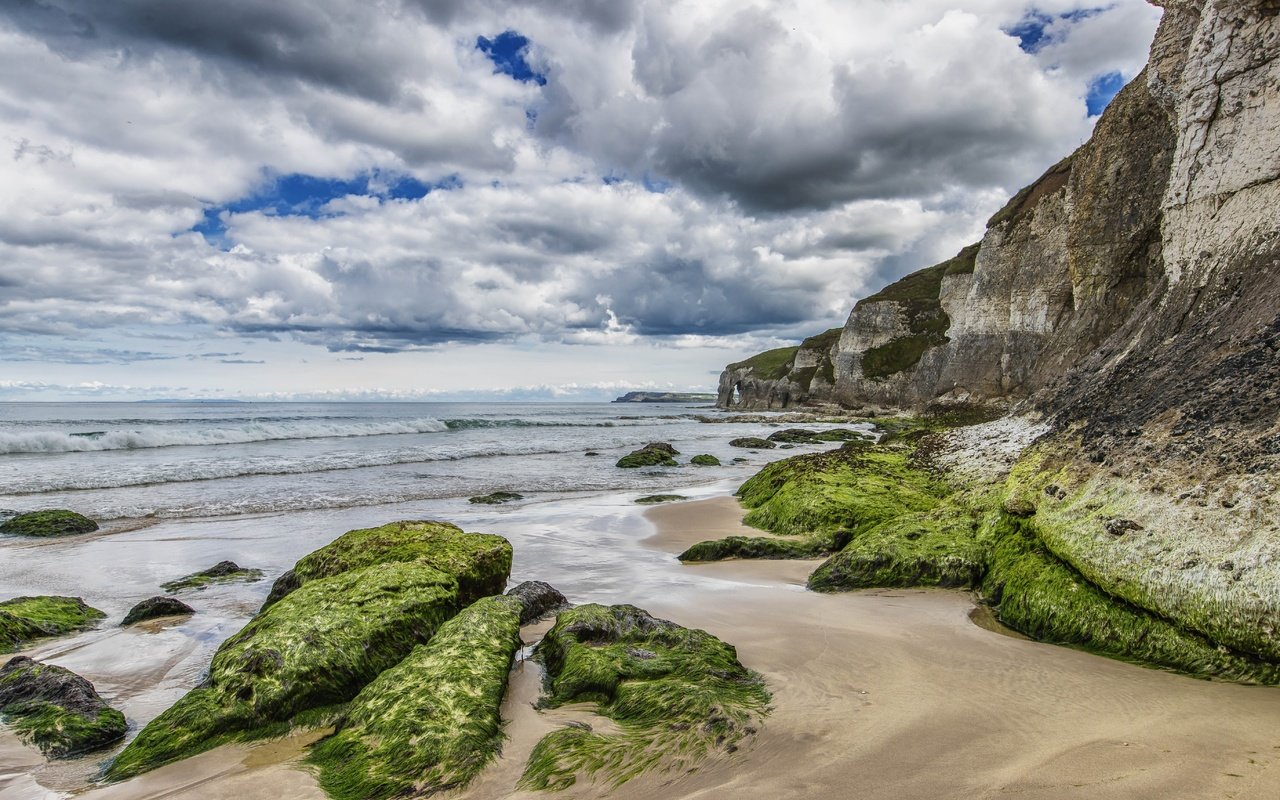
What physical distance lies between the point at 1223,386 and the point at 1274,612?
117 inches

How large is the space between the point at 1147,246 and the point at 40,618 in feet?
97.2

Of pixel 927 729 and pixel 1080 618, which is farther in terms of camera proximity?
pixel 1080 618

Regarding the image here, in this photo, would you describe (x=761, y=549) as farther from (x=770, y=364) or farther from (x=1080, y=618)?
(x=770, y=364)

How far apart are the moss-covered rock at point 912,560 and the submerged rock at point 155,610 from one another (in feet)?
24.4

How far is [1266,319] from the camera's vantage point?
676 cm

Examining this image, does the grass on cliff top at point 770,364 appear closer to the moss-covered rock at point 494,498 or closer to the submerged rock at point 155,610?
the moss-covered rock at point 494,498

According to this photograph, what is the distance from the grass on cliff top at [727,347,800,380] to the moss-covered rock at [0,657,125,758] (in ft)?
337

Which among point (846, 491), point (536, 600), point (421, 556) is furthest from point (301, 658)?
point (846, 491)

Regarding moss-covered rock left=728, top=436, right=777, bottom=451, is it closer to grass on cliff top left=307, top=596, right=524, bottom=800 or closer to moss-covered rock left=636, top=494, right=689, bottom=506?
moss-covered rock left=636, top=494, right=689, bottom=506

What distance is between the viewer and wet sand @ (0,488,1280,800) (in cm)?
321

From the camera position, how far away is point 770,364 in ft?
409

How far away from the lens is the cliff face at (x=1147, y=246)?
871 centimetres

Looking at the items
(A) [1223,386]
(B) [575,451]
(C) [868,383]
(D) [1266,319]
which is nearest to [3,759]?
(A) [1223,386]

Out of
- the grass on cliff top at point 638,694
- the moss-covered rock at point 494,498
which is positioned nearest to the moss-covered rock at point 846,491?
the grass on cliff top at point 638,694
